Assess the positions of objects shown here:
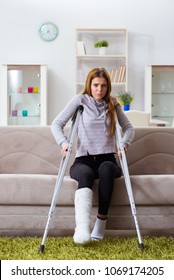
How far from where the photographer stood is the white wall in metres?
8.22

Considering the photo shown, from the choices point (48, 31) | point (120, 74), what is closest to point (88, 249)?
point (120, 74)

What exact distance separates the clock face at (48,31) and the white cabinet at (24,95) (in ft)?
1.90

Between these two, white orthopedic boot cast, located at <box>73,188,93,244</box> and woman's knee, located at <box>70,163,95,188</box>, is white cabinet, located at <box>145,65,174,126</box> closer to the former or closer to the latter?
woman's knee, located at <box>70,163,95,188</box>

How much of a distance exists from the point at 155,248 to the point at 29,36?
624cm

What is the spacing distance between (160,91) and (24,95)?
2.28m

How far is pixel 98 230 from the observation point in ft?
9.12

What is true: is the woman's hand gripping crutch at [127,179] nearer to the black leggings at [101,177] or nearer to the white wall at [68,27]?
the black leggings at [101,177]

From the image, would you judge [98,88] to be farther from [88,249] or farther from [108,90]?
[88,249]

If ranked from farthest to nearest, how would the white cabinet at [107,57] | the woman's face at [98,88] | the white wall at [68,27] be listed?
the white wall at [68,27]
the white cabinet at [107,57]
the woman's face at [98,88]

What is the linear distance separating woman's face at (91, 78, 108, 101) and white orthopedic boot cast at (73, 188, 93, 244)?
0.64 m

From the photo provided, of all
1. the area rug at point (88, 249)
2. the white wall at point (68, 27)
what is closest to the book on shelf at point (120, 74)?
the white wall at point (68, 27)

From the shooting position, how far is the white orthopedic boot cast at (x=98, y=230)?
2771mm

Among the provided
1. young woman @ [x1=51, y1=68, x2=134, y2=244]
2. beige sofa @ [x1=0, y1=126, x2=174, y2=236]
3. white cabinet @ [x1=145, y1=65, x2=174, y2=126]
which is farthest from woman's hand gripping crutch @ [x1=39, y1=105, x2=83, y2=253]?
white cabinet @ [x1=145, y1=65, x2=174, y2=126]
